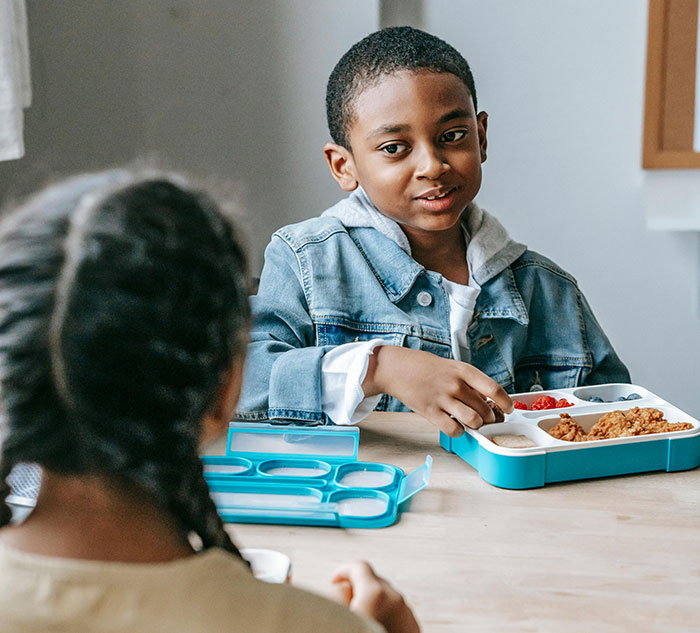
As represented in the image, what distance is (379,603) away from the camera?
1.47 feet

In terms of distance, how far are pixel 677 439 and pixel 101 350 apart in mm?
609

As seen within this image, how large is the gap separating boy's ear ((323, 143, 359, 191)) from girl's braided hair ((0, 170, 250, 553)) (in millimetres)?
809

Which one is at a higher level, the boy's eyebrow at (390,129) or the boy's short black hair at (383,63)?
the boy's short black hair at (383,63)

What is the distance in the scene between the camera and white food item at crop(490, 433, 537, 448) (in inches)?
30.4

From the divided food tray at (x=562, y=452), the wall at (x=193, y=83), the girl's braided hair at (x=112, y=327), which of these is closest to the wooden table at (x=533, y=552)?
the divided food tray at (x=562, y=452)

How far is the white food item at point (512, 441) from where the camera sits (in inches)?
30.4

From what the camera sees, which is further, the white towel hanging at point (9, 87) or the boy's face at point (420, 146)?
the white towel hanging at point (9, 87)

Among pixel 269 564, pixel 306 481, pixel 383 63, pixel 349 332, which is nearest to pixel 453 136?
pixel 383 63

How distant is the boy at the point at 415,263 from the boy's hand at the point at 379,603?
0.50 meters

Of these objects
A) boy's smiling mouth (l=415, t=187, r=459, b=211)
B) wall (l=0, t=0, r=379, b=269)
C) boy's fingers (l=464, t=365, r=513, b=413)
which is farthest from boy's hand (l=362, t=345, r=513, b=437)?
wall (l=0, t=0, r=379, b=269)

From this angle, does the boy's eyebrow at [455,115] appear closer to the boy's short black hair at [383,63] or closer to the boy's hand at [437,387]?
the boy's short black hair at [383,63]

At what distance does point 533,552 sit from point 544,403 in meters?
0.30

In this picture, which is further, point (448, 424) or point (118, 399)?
point (448, 424)

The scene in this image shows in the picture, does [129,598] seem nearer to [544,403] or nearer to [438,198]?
[544,403]
